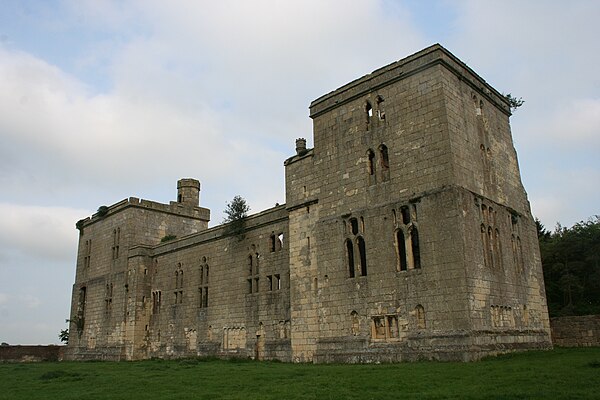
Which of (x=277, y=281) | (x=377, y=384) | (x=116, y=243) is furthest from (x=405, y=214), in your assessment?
(x=116, y=243)

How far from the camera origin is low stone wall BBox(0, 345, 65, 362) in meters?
42.7

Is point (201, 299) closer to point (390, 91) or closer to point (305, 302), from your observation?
point (305, 302)

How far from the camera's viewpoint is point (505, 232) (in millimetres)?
24703

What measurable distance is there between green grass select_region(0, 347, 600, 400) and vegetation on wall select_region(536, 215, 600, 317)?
19.5 meters

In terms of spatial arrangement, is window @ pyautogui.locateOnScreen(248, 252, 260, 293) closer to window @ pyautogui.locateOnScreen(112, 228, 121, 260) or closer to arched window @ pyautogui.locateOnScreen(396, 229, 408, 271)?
arched window @ pyautogui.locateOnScreen(396, 229, 408, 271)

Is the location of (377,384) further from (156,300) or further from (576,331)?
(156,300)

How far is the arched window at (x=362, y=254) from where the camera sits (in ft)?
79.9

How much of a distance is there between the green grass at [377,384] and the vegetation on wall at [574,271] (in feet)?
64.1

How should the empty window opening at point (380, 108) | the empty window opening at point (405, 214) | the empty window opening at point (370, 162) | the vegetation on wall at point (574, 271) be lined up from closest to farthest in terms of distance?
the empty window opening at point (405, 214) → the empty window opening at point (370, 162) → the empty window opening at point (380, 108) → the vegetation on wall at point (574, 271)

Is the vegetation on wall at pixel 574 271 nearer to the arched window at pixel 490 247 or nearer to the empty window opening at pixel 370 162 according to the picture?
the arched window at pixel 490 247

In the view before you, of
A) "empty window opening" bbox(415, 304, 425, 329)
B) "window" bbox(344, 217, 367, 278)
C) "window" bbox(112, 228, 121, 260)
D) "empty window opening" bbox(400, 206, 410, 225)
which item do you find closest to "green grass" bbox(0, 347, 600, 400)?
"empty window opening" bbox(415, 304, 425, 329)

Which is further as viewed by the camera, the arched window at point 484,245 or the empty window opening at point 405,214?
the empty window opening at point 405,214

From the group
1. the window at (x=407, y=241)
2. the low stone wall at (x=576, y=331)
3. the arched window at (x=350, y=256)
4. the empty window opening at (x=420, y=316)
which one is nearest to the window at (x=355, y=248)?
the arched window at (x=350, y=256)

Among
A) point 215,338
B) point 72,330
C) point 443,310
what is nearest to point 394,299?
point 443,310
